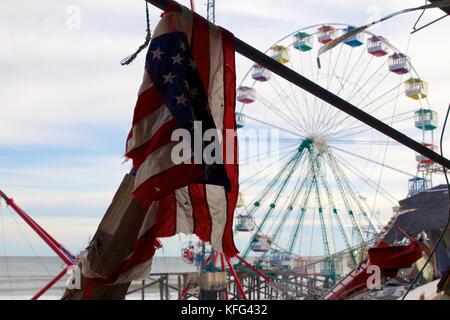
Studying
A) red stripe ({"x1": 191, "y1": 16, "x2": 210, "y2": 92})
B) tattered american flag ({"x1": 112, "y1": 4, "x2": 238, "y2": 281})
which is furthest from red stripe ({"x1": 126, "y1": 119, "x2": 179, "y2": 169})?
red stripe ({"x1": 191, "y1": 16, "x2": 210, "y2": 92})

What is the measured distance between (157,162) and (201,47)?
0.68 metres

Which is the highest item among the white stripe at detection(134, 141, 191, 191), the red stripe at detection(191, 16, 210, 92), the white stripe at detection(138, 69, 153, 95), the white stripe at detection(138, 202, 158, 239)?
the red stripe at detection(191, 16, 210, 92)

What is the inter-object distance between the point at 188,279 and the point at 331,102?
28290mm

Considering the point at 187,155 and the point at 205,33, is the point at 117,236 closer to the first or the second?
the point at 187,155

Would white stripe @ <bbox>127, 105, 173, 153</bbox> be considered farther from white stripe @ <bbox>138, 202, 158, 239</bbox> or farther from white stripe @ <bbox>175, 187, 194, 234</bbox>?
white stripe @ <bbox>175, 187, 194, 234</bbox>

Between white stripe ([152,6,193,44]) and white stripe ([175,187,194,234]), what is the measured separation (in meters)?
1.15

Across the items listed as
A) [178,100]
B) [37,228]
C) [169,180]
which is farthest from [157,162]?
[37,228]

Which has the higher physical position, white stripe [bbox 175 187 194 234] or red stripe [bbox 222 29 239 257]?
red stripe [bbox 222 29 239 257]

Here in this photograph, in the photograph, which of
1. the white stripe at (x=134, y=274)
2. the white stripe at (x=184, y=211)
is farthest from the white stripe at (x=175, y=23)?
the white stripe at (x=134, y=274)

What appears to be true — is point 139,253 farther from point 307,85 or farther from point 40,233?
point 40,233

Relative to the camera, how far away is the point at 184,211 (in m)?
3.80

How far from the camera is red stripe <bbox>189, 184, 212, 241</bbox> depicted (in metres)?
3.72

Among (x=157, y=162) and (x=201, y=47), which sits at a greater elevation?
(x=201, y=47)

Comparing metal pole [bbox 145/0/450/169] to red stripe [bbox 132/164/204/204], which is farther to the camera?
red stripe [bbox 132/164/204/204]
